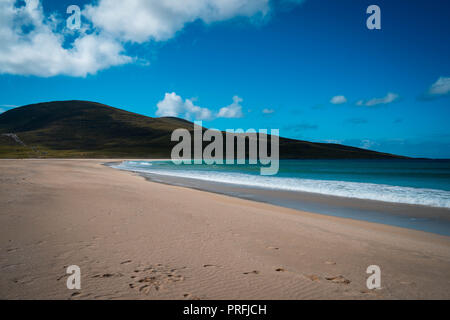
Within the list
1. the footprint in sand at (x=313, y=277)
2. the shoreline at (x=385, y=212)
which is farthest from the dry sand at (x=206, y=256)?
the shoreline at (x=385, y=212)

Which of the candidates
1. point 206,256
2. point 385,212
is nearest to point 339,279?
point 206,256

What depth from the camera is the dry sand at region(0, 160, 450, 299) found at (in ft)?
13.0

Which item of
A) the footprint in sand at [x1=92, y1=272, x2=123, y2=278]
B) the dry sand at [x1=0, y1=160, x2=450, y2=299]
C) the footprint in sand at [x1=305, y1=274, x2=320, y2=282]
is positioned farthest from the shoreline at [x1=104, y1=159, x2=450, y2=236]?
the footprint in sand at [x1=92, y1=272, x2=123, y2=278]

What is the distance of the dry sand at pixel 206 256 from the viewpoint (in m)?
3.97

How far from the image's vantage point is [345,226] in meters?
8.59

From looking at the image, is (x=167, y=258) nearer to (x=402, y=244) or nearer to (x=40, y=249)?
(x=40, y=249)

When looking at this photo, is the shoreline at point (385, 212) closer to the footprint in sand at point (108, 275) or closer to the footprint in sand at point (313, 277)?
the footprint in sand at point (313, 277)

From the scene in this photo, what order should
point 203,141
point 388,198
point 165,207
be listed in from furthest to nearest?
point 203,141 < point 388,198 < point 165,207

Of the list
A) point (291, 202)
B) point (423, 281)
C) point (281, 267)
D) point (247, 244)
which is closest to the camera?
point (423, 281)

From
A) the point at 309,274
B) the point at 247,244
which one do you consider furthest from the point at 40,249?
the point at 309,274

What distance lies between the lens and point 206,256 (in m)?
5.34

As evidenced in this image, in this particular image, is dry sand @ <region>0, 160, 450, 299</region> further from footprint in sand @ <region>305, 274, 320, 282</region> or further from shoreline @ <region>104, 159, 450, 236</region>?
shoreline @ <region>104, 159, 450, 236</region>

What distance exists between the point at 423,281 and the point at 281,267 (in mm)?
2548

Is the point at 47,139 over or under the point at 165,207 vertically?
over
